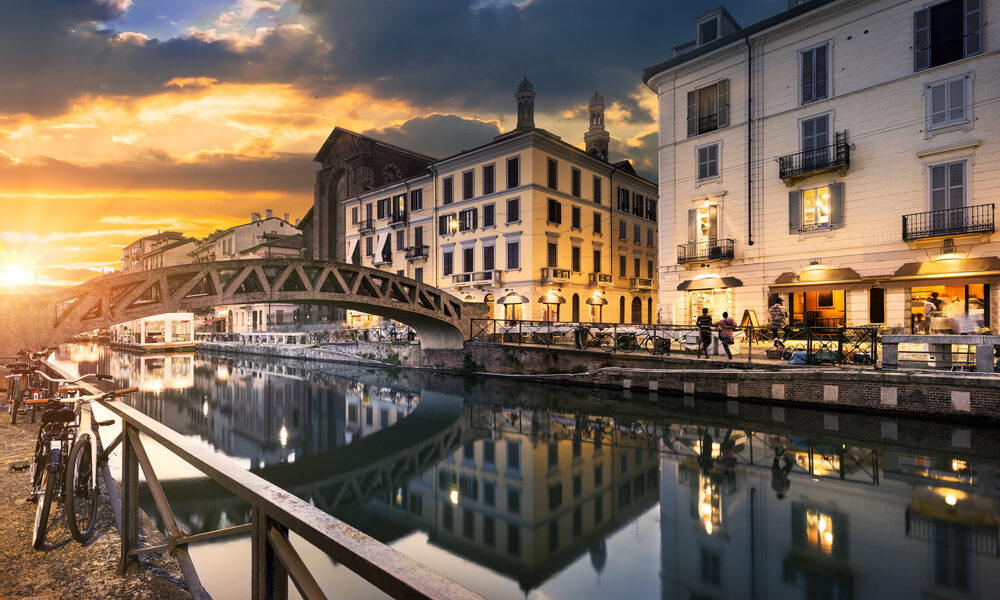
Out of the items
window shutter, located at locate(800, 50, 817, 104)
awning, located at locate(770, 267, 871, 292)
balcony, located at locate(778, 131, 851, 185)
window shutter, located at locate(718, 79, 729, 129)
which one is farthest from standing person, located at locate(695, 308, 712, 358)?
window shutter, located at locate(800, 50, 817, 104)

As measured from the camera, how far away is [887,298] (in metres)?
18.8

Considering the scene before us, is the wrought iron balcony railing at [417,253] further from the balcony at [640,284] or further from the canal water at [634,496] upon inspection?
the canal water at [634,496]

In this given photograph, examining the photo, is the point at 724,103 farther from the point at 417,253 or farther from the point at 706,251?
the point at 417,253

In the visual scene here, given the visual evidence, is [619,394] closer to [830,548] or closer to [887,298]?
[887,298]

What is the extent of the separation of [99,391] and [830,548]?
30.2 feet

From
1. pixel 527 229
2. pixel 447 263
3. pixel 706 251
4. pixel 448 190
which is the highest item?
pixel 448 190

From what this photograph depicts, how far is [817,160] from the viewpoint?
20.7 m

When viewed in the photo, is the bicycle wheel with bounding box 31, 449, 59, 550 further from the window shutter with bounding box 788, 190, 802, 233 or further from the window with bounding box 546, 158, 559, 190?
the window with bounding box 546, 158, 559, 190

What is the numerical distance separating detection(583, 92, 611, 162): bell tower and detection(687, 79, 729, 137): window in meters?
19.9

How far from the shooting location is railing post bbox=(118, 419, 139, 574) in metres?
3.93

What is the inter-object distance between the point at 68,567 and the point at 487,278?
98.4 feet

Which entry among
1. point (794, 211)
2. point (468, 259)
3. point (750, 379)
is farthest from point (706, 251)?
point (468, 259)

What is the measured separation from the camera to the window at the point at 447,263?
3703 cm

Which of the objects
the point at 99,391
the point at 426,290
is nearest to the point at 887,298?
the point at 426,290
